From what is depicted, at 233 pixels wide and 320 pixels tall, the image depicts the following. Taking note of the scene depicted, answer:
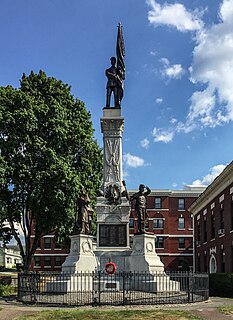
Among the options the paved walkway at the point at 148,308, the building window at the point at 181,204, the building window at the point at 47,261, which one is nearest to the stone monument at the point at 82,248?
the paved walkway at the point at 148,308

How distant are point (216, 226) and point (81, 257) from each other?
1975cm

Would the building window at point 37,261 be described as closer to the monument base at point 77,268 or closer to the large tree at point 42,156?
Result: the large tree at point 42,156

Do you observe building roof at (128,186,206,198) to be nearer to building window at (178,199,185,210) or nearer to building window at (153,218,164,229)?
building window at (178,199,185,210)

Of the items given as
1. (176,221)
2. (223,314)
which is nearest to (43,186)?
(223,314)

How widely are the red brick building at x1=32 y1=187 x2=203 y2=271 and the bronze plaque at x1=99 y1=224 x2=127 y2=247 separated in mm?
41929

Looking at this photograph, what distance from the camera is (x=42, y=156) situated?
30.5 m

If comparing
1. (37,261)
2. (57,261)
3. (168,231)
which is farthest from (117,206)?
(37,261)

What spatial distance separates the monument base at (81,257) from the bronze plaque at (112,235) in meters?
1.19

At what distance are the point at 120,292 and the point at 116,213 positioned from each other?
16.6ft

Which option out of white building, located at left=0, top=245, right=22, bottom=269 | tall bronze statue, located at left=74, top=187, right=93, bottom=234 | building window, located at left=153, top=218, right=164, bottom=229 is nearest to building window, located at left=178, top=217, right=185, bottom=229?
building window, located at left=153, top=218, right=164, bottom=229

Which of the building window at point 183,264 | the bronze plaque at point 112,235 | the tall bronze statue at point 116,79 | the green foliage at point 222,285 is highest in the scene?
the tall bronze statue at point 116,79

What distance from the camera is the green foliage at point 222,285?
2547 cm

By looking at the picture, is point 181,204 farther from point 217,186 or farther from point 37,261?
point 217,186

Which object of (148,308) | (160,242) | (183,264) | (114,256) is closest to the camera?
(148,308)
